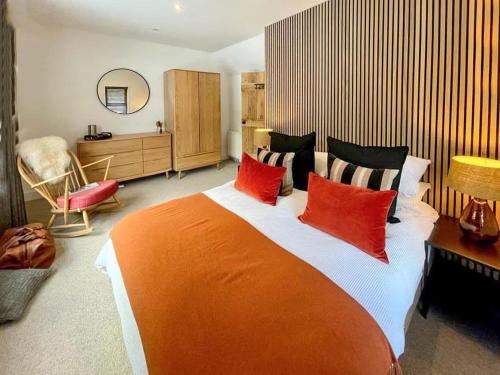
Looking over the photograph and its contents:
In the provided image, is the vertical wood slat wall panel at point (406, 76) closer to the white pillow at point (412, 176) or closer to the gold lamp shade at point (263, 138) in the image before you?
the white pillow at point (412, 176)

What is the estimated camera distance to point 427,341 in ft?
5.48

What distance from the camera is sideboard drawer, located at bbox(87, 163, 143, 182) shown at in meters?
4.31

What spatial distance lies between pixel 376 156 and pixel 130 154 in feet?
12.9

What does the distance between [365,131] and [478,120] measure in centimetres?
88

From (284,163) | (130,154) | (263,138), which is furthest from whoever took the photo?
(130,154)

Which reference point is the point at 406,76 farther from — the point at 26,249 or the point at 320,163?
the point at 26,249

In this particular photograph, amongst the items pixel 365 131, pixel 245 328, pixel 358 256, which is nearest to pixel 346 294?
pixel 358 256

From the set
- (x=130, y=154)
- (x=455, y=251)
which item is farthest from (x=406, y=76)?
(x=130, y=154)

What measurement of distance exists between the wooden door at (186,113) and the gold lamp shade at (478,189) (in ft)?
14.0

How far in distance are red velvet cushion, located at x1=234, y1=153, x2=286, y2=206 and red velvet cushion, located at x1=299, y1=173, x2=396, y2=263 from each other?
0.48 meters

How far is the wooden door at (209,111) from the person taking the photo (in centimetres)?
530

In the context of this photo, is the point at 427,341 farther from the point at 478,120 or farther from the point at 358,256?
the point at 478,120

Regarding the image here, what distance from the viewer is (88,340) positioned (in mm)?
1688

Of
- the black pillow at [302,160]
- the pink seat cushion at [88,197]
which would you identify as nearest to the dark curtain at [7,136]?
the pink seat cushion at [88,197]
